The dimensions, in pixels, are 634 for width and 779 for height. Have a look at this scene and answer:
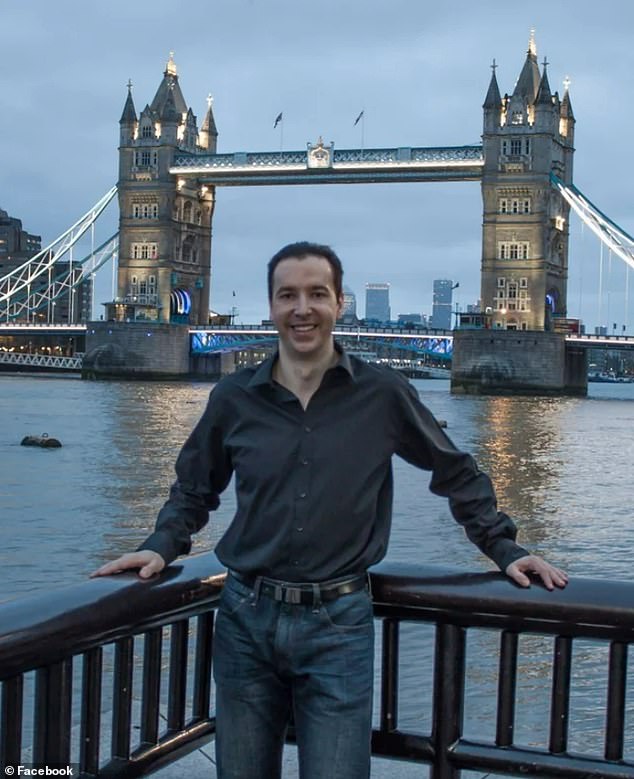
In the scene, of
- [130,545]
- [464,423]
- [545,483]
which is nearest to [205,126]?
[464,423]

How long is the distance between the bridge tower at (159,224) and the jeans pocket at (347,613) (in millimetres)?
68023

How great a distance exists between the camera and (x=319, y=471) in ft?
8.87

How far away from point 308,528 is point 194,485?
0.42m

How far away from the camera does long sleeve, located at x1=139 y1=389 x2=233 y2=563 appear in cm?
289

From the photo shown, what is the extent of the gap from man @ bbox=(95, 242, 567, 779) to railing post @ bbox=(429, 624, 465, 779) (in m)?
0.21

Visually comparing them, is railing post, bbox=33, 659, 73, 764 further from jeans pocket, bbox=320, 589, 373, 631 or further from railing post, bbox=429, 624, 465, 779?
railing post, bbox=429, 624, 465, 779

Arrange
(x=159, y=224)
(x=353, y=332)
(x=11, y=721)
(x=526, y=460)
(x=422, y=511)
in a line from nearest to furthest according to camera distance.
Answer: (x=11, y=721), (x=422, y=511), (x=526, y=460), (x=353, y=332), (x=159, y=224)

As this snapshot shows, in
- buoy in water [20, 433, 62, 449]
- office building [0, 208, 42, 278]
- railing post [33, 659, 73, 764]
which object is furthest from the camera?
office building [0, 208, 42, 278]

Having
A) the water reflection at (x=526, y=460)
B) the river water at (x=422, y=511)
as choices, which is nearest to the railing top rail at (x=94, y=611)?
the river water at (x=422, y=511)

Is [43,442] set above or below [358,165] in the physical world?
below

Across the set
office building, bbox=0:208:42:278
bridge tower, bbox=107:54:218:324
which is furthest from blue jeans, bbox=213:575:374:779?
office building, bbox=0:208:42:278

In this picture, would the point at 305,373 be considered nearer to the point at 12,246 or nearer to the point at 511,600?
the point at 511,600

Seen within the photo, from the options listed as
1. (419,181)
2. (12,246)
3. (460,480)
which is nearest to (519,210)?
(419,181)

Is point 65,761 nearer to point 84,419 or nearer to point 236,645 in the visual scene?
point 236,645
